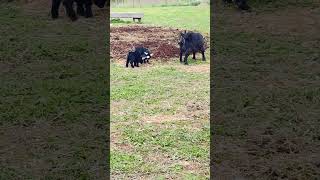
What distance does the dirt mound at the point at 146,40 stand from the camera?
11.3 metres

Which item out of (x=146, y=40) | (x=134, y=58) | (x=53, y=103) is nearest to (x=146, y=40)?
(x=146, y=40)

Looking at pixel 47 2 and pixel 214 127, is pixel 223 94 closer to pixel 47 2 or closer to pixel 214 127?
pixel 214 127

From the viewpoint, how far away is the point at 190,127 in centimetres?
684

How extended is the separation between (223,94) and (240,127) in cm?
145

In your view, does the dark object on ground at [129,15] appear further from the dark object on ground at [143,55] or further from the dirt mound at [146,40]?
the dark object on ground at [143,55]

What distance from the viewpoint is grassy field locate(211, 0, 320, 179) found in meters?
5.75

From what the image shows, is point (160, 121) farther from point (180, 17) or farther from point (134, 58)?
point (180, 17)

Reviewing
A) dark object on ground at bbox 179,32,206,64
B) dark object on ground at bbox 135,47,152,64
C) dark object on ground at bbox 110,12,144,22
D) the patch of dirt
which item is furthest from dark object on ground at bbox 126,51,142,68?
dark object on ground at bbox 110,12,144,22

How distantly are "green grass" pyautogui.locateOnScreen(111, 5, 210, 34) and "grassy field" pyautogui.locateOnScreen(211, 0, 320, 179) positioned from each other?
0.89 m

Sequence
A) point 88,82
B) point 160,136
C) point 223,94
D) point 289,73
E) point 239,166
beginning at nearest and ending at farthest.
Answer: point 239,166 → point 160,136 → point 223,94 → point 88,82 → point 289,73

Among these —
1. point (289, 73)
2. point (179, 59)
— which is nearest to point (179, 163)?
point (289, 73)

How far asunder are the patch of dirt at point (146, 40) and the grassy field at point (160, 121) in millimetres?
742

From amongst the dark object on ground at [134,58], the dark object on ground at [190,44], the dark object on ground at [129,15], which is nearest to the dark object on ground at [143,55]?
the dark object on ground at [134,58]

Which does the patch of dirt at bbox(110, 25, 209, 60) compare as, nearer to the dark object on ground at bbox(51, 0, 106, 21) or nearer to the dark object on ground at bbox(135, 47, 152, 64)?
the dark object on ground at bbox(135, 47, 152, 64)
